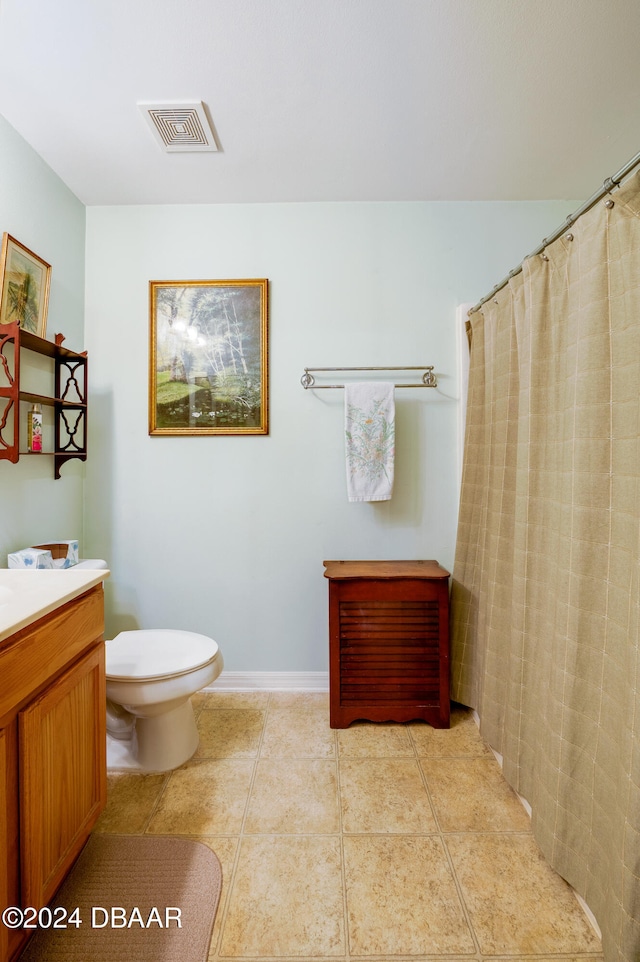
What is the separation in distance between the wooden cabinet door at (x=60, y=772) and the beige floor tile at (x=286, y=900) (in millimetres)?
439

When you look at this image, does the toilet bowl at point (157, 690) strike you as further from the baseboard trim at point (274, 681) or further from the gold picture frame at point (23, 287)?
the gold picture frame at point (23, 287)

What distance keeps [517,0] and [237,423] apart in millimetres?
1700

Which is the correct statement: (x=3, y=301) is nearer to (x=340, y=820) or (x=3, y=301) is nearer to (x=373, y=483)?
(x=373, y=483)

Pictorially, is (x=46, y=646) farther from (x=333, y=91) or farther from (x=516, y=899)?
(x=333, y=91)

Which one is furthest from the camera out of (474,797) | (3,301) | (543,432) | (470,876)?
(3,301)

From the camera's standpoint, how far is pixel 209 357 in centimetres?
216

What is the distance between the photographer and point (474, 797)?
59.3 inches

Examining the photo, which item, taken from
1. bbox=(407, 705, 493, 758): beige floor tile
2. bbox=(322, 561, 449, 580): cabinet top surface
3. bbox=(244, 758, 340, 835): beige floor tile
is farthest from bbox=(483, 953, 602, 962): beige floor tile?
bbox=(322, 561, 449, 580): cabinet top surface

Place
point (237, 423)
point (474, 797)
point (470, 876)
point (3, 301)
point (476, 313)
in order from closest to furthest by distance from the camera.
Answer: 1. point (470, 876)
2. point (474, 797)
3. point (3, 301)
4. point (476, 313)
5. point (237, 423)

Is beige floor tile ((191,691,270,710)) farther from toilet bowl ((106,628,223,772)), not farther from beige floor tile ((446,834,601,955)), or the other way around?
beige floor tile ((446,834,601,955))

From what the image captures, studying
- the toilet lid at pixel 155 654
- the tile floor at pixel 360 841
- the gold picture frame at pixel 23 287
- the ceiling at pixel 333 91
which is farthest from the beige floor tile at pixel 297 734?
the ceiling at pixel 333 91

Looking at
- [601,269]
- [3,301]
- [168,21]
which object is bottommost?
[601,269]

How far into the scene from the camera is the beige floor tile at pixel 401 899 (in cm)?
105

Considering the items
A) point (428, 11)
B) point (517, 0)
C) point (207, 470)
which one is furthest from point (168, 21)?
point (207, 470)
